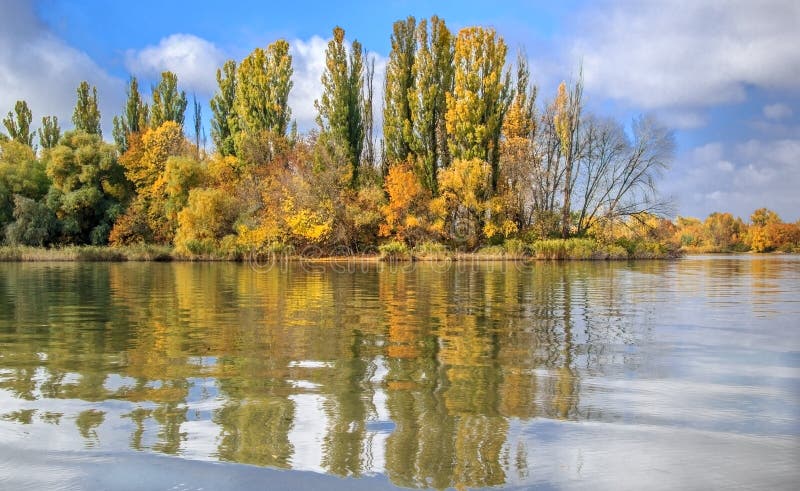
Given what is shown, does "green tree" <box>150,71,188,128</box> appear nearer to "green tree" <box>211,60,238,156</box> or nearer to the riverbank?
"green tree" <box>211,60,238,156</box>

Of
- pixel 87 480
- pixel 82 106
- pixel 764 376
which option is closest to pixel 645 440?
pixel 764 376

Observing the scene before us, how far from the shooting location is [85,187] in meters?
47.4

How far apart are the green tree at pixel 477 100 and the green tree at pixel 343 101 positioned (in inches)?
295

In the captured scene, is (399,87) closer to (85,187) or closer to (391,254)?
(391,254)

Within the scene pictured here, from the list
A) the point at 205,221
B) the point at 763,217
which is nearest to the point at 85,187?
the point at 205,221

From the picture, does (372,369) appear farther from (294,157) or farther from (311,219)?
(294,157)

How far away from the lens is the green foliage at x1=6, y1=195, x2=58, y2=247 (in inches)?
1721

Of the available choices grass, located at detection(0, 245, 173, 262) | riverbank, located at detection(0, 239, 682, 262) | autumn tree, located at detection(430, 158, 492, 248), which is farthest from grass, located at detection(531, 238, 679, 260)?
grass, located at detection(0, 245, 173, 262)

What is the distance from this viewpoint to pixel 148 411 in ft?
15.7

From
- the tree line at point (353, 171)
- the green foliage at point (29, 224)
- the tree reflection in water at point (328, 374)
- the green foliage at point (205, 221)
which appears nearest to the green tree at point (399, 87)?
the tree line at point (353, 171)

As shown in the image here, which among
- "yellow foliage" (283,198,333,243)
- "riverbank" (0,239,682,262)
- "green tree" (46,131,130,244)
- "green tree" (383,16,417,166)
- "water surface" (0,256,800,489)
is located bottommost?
"water surface" (0,256,800,489)

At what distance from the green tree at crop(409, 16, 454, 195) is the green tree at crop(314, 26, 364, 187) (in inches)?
175

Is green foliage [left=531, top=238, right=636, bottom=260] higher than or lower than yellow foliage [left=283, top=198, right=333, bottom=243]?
lower

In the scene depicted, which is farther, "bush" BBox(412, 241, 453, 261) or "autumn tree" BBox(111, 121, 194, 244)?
"autumn tree" BBox(111, 121, 194, 244)
